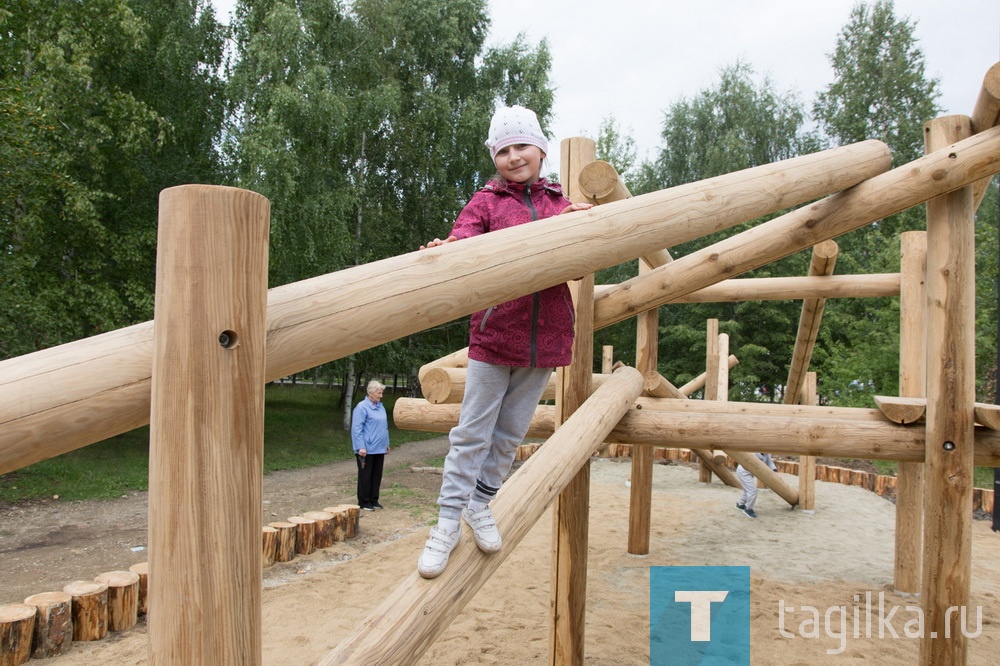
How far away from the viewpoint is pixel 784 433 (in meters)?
3.62

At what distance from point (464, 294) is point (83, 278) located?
12091 mm

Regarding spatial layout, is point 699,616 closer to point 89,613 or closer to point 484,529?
point 484,529

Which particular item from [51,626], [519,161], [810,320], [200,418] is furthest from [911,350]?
[51,626]

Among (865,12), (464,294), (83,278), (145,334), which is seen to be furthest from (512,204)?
(865,12)

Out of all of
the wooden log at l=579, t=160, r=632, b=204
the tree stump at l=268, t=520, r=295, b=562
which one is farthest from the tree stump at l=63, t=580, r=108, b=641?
the wooden log at l=579, t=160, r=632, b=204

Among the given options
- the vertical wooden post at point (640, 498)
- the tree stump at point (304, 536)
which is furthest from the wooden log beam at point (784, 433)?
the tree stump at point (304, 536)

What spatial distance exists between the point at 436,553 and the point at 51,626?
12.0 ft

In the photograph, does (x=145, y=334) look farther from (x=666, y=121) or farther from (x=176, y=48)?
(x=666, y=121)

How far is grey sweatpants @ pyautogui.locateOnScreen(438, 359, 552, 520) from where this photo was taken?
2.22 m

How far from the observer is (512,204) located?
8.13ft

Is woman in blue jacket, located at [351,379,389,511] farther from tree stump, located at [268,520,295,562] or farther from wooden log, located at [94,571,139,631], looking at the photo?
wooden log, located at [94,571,139,631]

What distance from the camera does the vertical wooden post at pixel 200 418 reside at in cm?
106

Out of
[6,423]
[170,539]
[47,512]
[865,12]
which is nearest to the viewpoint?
[6,423]

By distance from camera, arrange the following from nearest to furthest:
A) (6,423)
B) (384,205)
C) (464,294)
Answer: (6,423) → (464,294) → (384,205)
